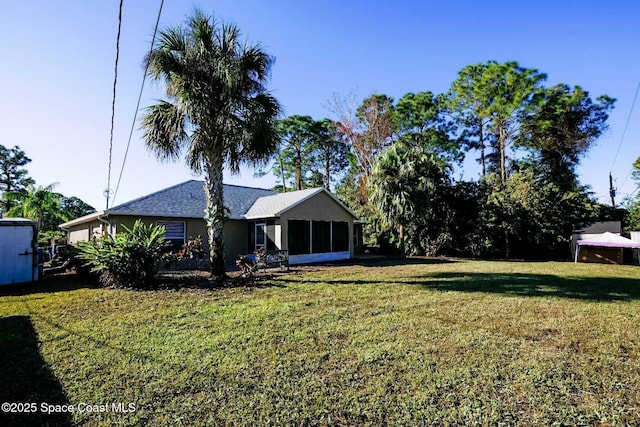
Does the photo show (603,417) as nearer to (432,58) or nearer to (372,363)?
(372,363)

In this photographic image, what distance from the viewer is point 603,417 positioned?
117 inches

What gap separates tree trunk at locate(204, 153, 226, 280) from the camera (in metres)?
10.4

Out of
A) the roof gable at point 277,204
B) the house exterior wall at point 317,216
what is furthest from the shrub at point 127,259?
the house exterior wall at point 317,216

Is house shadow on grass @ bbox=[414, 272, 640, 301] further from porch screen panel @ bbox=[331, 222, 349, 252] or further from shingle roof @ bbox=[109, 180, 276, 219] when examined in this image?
shingle roof @ bbox=[109, 180, 276, 219]

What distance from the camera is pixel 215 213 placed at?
10398 millimetres

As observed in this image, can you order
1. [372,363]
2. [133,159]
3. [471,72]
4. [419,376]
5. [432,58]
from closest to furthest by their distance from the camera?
[419,376], [372,363], [133,159], [432,58], [471,72]

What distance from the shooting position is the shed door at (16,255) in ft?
32.8

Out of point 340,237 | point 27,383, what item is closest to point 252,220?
point 340,237

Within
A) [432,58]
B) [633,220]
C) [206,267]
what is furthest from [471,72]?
[206,267]

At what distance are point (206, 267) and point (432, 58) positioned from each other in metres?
14.8

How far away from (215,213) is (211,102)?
3533 millimetres

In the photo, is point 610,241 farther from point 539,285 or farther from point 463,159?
point 463,159

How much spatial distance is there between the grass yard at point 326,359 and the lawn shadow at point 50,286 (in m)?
1.73

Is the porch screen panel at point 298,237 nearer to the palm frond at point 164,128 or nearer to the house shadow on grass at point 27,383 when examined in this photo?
the palm frond at point 164,128
